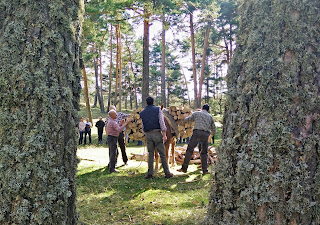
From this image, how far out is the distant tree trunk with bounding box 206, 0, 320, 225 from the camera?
1.74m

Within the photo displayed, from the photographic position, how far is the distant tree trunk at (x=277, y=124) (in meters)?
1.74

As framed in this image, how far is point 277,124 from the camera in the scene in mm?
1766

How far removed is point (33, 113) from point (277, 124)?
6.76 feet

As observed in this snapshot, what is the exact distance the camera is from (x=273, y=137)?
1.77 metres

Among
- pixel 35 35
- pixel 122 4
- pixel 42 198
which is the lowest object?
pixel 42 198

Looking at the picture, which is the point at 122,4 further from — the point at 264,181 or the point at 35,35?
the point at 264,181

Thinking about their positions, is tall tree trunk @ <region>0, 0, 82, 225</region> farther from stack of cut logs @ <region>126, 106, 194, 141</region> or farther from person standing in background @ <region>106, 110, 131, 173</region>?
stack of cut logs @ <region>126, 106, 194, 141</region>

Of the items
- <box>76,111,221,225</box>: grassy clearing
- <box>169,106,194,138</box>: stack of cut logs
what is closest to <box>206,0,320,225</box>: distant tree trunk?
<box>76,111,221,225</box>: grassy clearing

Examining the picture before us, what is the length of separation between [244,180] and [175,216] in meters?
2.15

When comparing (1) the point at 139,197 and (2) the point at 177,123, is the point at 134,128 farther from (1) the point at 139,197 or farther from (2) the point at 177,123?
(1) the point at 139,197

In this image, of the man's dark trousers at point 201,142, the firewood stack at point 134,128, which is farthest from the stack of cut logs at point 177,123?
the man's dark trousers at point 201,142

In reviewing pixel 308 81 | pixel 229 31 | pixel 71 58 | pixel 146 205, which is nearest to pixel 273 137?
pixel 308 81

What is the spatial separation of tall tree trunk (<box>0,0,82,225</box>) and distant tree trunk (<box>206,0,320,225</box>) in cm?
155

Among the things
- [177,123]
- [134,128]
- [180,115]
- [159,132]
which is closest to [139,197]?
[159,132]
